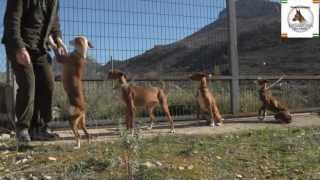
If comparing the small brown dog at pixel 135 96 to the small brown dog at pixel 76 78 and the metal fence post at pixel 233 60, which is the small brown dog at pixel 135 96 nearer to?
the small brown dog at pixel 76 78

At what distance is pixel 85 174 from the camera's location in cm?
605

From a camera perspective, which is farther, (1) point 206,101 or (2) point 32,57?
(1) point 206,101

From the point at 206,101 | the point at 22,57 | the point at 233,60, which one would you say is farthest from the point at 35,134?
the point at 233,60

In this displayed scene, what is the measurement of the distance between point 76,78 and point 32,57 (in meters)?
0.58

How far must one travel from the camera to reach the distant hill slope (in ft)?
37.5

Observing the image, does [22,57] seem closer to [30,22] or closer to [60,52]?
[30,22]

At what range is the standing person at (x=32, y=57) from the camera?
23.4 ft

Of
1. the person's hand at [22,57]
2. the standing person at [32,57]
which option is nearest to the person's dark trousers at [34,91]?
the standing person at [32,57]

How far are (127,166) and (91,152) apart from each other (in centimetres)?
77

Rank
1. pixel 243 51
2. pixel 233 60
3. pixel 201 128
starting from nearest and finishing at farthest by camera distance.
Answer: pixel 201 128 < pixel 233 60 < pixel 243 51

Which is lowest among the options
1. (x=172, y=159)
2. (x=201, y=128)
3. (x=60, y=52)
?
(x=172, y=159)

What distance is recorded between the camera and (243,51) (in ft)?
78.5

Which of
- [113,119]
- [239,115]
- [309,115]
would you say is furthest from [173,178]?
[309,115]

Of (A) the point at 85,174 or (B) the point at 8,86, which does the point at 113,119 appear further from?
(A) the point at 85,174
